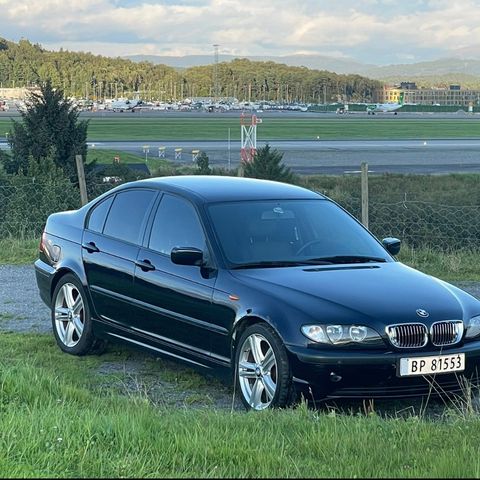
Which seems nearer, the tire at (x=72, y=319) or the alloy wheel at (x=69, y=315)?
the tire at (x=72, y=319)

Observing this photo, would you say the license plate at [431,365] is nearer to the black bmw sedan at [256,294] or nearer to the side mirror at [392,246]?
the black bmw sedan at [256,294]

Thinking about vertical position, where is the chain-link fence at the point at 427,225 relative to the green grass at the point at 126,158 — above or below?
above

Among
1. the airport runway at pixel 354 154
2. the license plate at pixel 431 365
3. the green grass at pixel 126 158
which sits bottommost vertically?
the airport runway at pixel 354 154

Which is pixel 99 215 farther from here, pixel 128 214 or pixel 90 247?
pixel 128 214

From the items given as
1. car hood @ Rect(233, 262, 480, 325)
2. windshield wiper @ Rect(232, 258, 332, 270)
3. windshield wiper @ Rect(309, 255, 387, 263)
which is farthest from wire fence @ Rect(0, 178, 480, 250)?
car hood @ Rect(233, 262, 480, 325)

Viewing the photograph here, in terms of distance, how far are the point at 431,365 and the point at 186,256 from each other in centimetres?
191

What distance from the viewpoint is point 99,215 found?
8.18m

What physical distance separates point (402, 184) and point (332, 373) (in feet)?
92.6

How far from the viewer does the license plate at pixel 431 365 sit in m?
5.95

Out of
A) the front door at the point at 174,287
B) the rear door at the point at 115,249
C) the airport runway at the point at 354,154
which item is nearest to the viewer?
the front door at the point at 174,287

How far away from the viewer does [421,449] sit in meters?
4.32

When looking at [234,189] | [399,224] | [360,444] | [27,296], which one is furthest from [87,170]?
[360,444]

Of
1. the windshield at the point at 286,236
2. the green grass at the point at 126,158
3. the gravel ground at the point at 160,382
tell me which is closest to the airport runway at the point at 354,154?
the green grass at the point at 126,158

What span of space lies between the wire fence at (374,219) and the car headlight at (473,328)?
9532 mm
